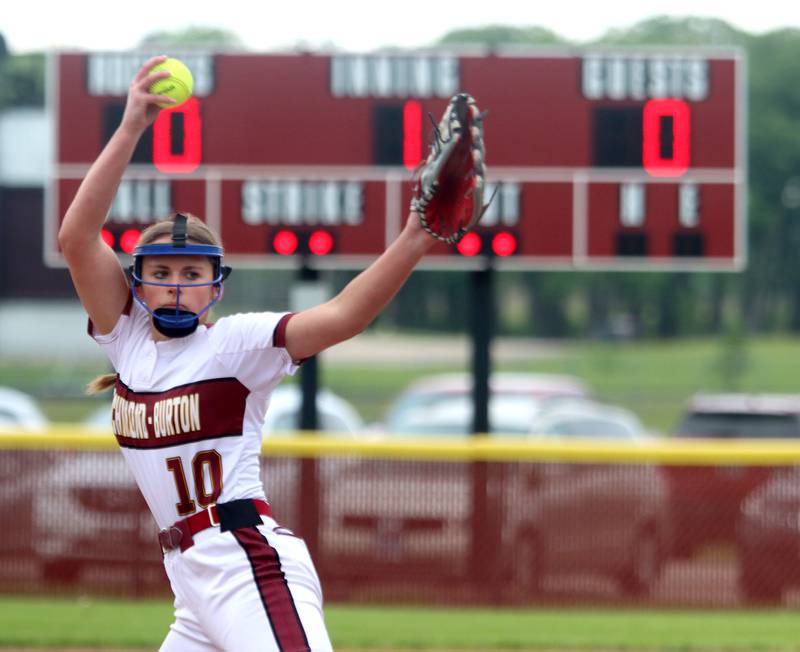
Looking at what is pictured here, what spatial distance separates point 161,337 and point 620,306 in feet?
221

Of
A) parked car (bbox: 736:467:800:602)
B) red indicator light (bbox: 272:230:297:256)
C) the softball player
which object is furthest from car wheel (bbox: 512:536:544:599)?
the softball player

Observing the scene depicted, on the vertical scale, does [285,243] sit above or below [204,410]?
above

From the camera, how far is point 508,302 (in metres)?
80.9

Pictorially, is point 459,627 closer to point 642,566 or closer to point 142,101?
point 642,566

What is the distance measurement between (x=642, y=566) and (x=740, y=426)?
342 centimetres

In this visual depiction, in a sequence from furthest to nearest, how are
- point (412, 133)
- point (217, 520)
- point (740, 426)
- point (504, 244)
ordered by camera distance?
point (740, 426)
point (412, 133)
point (504, 244)
point (217, 520)

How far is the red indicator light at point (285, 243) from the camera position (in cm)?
1048

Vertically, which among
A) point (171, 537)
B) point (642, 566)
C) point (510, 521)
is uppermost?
point (171, 537)

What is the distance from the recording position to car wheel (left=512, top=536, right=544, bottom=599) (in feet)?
29.2

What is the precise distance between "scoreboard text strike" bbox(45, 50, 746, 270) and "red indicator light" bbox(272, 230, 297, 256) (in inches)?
0.5

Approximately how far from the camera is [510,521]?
354 inches

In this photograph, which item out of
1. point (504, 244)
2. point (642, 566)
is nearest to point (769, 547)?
point (642, 566)

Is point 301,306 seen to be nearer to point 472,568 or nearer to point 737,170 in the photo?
point 472,568

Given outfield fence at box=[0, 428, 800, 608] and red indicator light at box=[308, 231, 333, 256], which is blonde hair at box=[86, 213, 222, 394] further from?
red indicator light at box=[308, 231, 333, 256]
